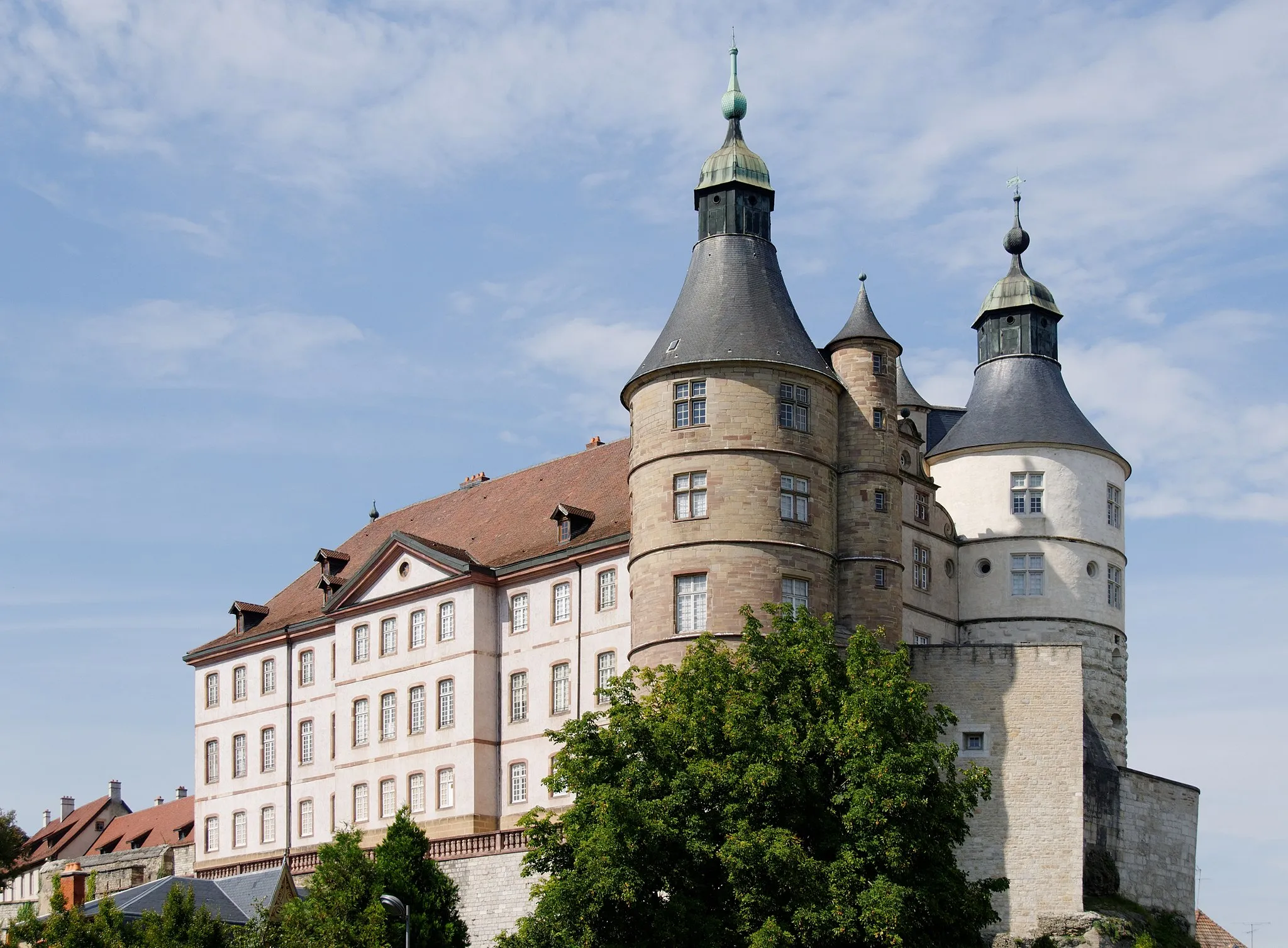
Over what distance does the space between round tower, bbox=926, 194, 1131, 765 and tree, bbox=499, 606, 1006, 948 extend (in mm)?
12815

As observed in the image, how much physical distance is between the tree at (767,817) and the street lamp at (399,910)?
2730 millimetres

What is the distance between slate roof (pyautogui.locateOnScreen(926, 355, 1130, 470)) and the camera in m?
62.3

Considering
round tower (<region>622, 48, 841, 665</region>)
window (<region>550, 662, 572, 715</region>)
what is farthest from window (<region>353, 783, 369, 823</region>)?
round tower (<region>622, 48, 841, 665</region>)

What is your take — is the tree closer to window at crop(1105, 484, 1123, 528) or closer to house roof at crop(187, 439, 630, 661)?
house roof at crop(187, 439, 630, 661)

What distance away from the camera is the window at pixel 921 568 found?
59438 mm

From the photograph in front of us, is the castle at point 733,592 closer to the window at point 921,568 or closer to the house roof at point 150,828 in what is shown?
the window at point 921,568

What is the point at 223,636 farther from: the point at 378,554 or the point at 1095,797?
the point at 1095,797

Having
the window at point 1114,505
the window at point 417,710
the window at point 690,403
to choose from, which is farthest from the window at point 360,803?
the window at point 1114,505

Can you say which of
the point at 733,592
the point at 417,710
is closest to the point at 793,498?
the point at 733,592

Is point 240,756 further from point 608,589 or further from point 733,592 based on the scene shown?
point 733,592

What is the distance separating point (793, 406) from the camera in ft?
181

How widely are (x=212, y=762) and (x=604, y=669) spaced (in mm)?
21245

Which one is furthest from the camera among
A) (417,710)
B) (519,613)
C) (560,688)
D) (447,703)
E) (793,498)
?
(417,710)

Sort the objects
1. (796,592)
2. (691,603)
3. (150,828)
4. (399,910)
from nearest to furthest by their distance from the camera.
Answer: (399,910) → (691,603) → (796,592) → (150,828)
